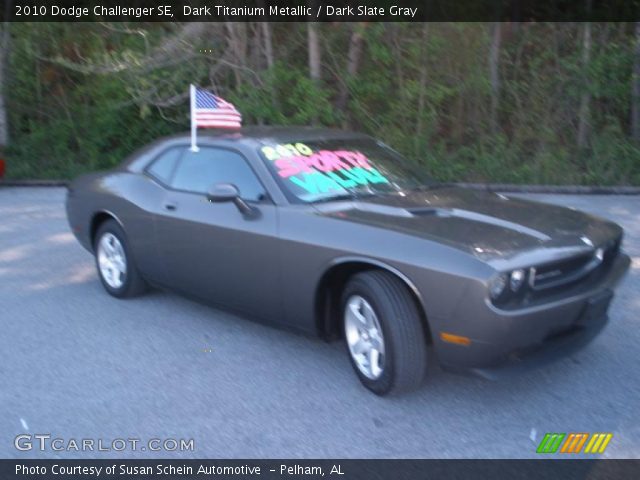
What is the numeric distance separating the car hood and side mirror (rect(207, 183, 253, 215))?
0.52 meters

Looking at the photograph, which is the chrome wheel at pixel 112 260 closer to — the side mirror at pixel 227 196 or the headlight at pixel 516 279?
the side mirror at pixel 227 196

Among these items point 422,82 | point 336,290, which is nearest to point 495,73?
point 422,82

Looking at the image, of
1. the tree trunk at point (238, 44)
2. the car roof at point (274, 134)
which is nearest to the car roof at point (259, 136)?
the car roof at point (274, 134)

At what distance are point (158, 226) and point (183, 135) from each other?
95cm

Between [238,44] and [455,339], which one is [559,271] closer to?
[455,339]

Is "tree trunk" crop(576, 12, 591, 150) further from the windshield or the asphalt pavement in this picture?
the windshield

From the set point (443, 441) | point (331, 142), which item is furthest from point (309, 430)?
point (331, 142)

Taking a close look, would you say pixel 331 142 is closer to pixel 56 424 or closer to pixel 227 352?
pixel 227 352

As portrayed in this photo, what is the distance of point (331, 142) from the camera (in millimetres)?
5629

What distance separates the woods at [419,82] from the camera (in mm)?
13836

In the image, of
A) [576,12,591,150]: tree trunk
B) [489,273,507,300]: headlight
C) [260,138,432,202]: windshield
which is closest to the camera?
[489,273,507,300]: headlight

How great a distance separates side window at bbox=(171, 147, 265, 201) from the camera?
514 cm

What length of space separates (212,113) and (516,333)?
342 cm

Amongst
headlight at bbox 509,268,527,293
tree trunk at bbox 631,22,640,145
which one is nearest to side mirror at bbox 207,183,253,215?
headlight at bbox 509,268,527,293
